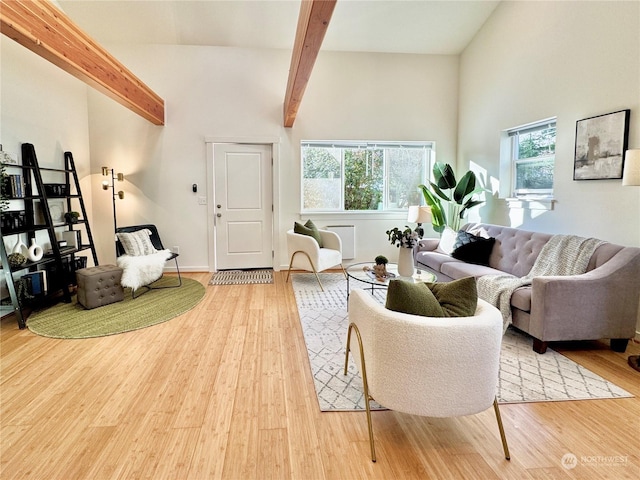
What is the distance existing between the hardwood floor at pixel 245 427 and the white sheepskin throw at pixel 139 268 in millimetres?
1294

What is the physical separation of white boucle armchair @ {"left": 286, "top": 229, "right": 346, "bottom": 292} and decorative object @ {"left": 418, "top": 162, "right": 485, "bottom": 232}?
148 centimetres

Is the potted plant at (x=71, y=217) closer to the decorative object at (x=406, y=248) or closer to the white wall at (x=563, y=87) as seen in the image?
the decorative object at (x=406, y=248)

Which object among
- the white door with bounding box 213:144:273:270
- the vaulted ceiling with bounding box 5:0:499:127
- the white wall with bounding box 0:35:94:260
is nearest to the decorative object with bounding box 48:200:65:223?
the white wall with bounding box 0:35:94:260

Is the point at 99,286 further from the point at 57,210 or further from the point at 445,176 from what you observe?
the point at 445,176

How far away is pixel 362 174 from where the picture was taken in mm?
6043

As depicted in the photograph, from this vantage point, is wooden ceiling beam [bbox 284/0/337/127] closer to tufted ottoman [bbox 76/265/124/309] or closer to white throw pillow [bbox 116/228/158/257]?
white throw pillow [bbox 116/228/158/257]

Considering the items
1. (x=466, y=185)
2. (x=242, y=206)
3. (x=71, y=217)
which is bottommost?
(x=71, y=217)

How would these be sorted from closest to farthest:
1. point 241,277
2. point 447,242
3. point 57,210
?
point 57,210, point 447,242, point 241,277

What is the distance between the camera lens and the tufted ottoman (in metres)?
3.91

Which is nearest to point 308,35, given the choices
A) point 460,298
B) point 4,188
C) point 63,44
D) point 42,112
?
point 63,44

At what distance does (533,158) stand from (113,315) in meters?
4.91

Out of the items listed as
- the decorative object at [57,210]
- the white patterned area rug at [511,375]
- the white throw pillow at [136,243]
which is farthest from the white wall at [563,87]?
the decorative object at [57,210]

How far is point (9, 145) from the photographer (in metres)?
3.91

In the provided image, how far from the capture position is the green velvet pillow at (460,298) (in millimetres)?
1823
